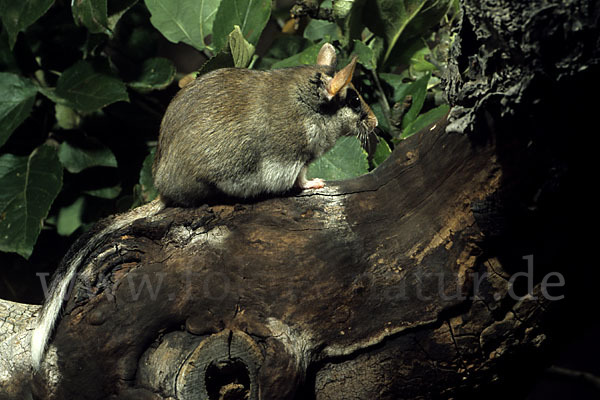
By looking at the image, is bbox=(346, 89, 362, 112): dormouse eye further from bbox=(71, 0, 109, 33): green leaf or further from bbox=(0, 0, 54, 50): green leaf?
bbox=(0, 0, 54, 50): green leaf

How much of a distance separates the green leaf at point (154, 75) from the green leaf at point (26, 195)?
40 cm

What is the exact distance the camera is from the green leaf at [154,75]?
226 cm

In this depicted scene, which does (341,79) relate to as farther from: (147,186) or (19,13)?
(19,13)

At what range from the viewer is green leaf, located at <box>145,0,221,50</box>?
86.1 inches

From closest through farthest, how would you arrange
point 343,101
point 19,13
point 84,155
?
point 343,101 → point 19,13 → point 84,155

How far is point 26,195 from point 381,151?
120 cm

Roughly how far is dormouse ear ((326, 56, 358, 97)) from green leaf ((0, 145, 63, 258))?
→ 3.32 ft

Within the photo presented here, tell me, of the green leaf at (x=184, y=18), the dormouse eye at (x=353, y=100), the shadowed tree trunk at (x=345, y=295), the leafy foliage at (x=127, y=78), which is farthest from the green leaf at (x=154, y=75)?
the shadowed tree trunk at (x=345, y=295)

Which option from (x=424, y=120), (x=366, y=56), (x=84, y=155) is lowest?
(x=84, y=155)

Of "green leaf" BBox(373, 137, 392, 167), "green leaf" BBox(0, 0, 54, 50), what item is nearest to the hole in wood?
"green leaf" BBox(373, 137, 392, 167)

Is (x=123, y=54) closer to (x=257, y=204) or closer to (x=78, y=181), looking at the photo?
(x=78, y=181)

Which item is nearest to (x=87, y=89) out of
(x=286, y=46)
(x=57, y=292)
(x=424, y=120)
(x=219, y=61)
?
(x=219, y=61)

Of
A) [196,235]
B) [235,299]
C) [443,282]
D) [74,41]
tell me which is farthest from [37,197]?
[443,282]

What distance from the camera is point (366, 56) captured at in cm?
208
